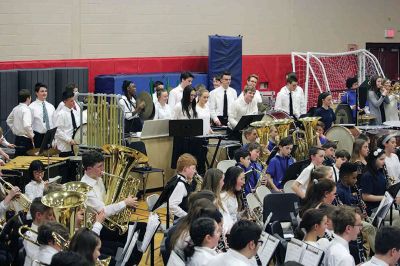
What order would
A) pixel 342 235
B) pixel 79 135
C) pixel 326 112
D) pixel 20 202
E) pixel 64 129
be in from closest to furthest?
1. pixel 342 235
2. pixel 20 202
3. pixel 79 135
4. pixel 64 129
5. pixel 326 112

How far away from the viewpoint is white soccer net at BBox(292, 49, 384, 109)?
64.8 feet

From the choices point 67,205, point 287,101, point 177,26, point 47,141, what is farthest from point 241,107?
point 67,205

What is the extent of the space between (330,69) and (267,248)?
13955 mm

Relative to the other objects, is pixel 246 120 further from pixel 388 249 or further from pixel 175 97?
pixel 388 249

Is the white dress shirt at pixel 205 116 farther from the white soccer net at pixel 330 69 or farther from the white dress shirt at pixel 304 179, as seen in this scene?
the white soccer net at pixel 330 69

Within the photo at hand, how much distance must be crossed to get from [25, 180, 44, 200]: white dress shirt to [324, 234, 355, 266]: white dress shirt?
3753 millimetres

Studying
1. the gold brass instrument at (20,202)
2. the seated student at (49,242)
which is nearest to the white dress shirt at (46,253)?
the seated student at (49,242)

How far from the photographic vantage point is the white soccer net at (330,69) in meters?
19.8

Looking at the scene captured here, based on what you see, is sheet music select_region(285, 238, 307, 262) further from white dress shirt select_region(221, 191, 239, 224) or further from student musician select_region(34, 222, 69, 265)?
white dress shirt select_region(221, 191, 239, 224)

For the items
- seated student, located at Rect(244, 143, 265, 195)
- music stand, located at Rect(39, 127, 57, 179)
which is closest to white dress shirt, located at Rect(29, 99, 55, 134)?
music stand, located at Rect(39, 127, 57, 179)

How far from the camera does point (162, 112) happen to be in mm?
13898

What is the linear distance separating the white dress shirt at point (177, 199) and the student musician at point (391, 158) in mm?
3309

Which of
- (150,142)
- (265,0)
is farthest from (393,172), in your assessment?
(265,0)

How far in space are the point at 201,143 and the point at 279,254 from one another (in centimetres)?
539
